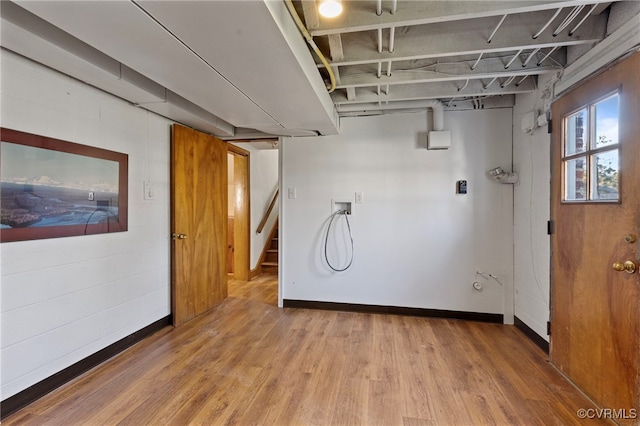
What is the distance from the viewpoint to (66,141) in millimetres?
2008

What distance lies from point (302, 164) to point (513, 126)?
7.67 ft

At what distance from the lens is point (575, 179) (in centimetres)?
206

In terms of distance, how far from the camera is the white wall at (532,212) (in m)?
2.45

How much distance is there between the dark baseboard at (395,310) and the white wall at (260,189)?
6.00 feet

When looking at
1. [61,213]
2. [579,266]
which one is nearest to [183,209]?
[61,213]

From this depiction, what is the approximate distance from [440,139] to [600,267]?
179cm

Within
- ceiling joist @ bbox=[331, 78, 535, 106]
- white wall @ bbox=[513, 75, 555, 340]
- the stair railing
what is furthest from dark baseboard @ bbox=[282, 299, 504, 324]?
ceiling joist @ bbox=[331, 78, 535, 106]

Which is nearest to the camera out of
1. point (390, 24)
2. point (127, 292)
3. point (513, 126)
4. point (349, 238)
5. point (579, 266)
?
point (390, 24)

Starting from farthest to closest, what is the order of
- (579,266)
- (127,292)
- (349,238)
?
(349,238)
(127,292)
(579,266)

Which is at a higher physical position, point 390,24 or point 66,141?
point 390,24

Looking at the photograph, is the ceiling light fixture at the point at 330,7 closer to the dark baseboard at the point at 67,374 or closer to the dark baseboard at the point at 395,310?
the dark baseboard at the point at 67,374

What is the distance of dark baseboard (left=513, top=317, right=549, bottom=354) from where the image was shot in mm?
2436

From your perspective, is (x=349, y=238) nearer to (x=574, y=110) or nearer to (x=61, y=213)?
→ (x=574, y=110)

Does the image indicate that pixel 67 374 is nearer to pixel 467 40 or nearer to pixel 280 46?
pixel 280 46
